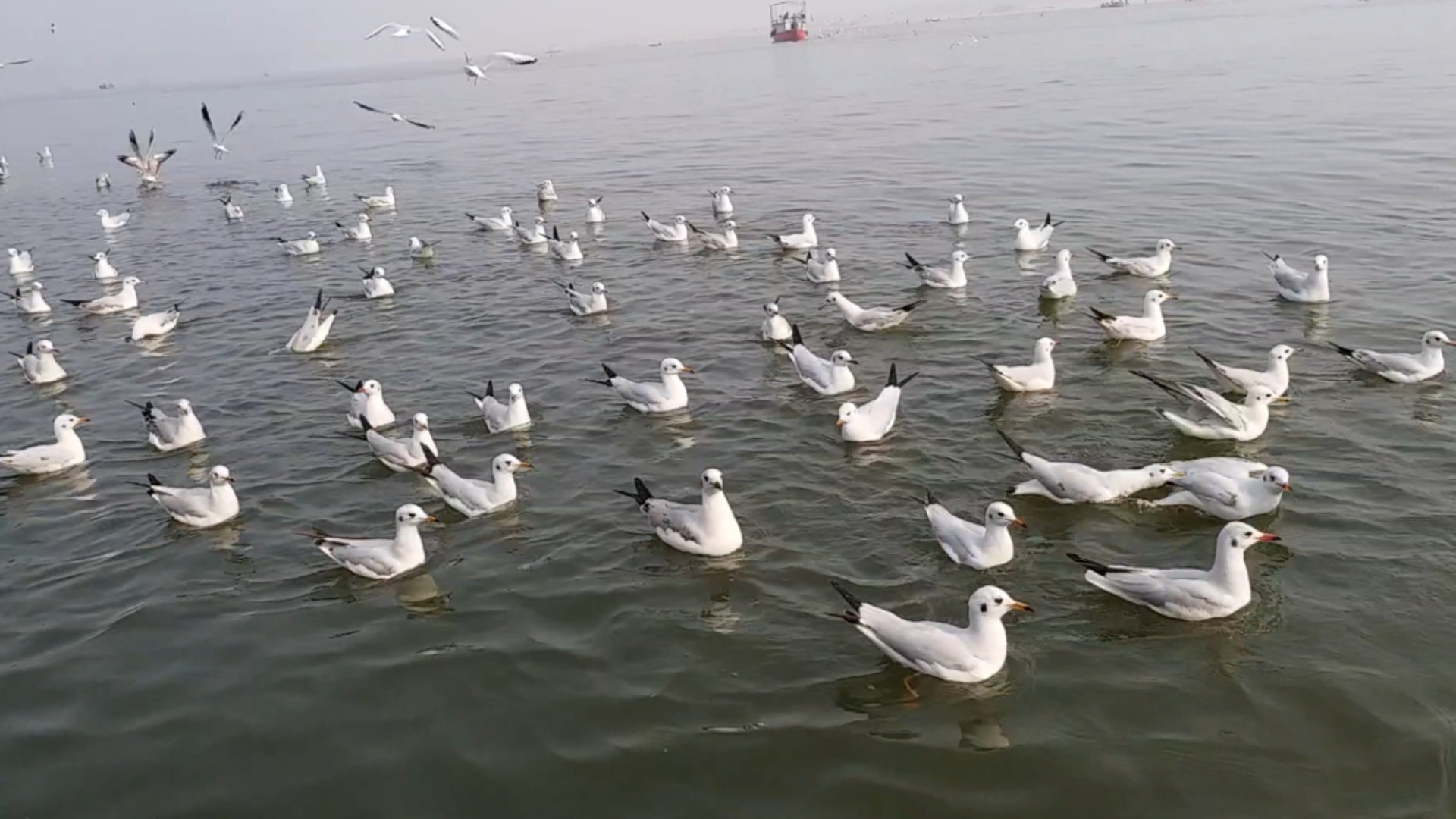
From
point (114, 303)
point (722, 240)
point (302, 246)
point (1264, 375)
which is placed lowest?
point (1264, 375)

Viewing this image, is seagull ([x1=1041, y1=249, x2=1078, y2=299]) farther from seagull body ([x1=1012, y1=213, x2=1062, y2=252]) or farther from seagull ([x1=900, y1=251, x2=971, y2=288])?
seagull body ([x1=1012, y1=213, x2=1062, y2=252])

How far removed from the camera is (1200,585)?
8219 millimetres

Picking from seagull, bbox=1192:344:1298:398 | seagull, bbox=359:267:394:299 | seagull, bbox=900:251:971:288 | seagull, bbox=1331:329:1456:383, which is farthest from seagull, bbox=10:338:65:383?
seagull, bbox=1331:329:1456:383

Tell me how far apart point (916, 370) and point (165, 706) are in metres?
10.2

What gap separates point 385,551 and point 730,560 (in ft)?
11.1

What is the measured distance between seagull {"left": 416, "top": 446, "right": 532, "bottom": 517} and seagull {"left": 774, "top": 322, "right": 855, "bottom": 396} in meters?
4.60

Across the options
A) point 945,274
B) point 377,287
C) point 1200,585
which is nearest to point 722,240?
point 945,274

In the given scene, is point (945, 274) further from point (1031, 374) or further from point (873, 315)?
point (1031, 374)

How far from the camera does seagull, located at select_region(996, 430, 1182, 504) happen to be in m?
10.2

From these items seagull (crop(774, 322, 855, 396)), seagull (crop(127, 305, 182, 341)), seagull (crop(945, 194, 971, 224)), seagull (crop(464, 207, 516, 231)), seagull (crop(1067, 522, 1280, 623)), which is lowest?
seagull (crop(1067, 522, 1280, 623))

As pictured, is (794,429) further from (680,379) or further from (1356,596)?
(1356,596)

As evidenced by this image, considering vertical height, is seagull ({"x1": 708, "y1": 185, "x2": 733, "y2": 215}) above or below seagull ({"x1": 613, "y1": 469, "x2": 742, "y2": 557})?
above

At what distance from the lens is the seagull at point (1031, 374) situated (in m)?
13.1

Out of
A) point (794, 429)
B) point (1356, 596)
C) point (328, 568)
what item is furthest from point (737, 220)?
point (1356, 596)
